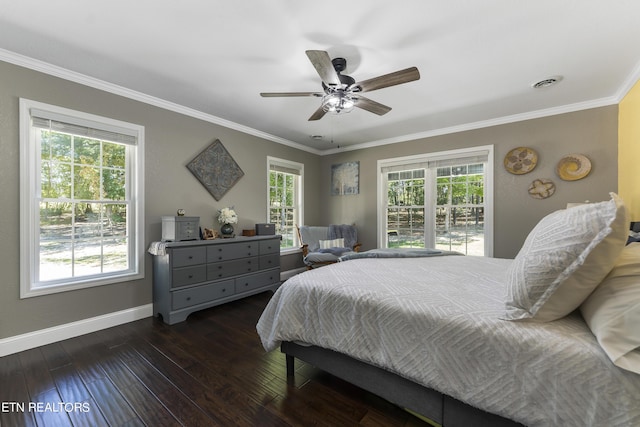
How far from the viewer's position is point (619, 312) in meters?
0.91

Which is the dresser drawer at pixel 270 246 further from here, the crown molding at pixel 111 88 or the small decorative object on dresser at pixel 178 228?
the crown molding at pixel 111 88

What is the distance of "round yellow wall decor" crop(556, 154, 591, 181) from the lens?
314 cm

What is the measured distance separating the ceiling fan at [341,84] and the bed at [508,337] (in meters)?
1.43

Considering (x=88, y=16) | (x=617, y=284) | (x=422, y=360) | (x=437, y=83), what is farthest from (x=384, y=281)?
(x=88, y=16)

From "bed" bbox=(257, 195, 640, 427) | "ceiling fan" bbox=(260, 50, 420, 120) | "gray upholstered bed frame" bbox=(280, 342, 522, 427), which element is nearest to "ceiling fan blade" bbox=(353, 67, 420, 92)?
"ceiling fan" bbox=(260, 50, 420, 120)

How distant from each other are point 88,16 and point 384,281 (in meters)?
2.75

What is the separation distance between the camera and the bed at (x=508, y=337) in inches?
35.9

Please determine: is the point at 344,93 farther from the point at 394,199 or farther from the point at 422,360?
the point at 394,199

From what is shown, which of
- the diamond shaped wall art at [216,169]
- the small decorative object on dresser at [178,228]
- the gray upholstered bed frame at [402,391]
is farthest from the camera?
the diamond shaped wall art at [216,169]

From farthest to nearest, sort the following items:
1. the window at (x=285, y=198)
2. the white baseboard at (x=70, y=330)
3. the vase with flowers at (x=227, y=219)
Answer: the window at (x=285, y=198), the vase with flowers at (x=227, y=219), the white baseboard at (x=70, y=330)

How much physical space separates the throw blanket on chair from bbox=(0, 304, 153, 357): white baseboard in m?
2.84

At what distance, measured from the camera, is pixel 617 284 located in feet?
3.25

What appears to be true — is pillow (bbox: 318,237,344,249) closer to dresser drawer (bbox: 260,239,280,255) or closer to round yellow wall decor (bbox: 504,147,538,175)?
dresser drawer (bbox: 260,239,280,255)

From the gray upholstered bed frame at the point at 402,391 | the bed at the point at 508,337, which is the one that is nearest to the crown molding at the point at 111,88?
the bed at the point at 508,337
